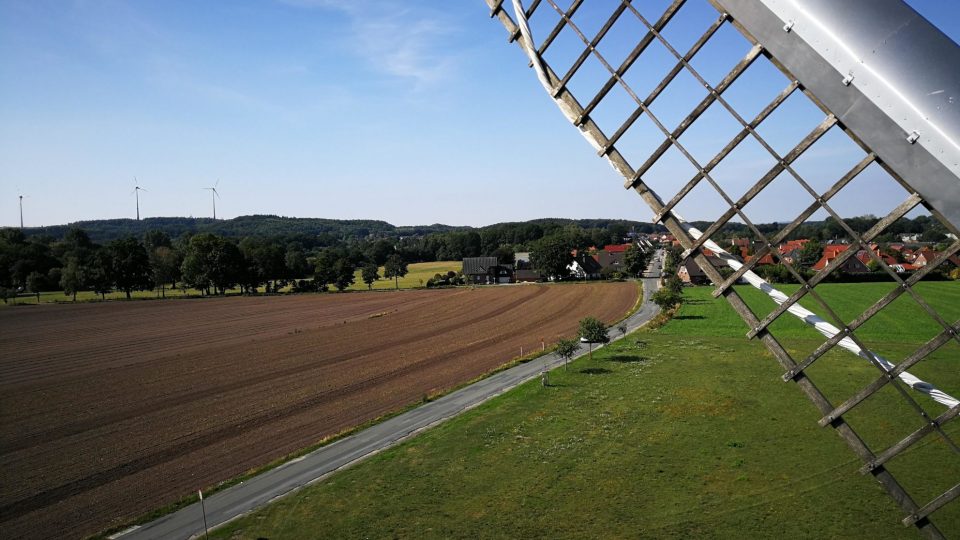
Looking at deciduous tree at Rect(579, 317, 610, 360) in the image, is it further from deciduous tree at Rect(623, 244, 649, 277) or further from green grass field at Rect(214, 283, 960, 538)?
deciduous tree at Rect(623, 244, 649, 277)

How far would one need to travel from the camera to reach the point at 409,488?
64.3 feet

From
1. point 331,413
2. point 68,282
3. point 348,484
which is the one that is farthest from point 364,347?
point 68,282

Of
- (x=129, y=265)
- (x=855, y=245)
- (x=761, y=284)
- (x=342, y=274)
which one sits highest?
(x=129, y=265)

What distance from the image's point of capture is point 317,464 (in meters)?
22.8

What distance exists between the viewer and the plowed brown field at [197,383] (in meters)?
22.4

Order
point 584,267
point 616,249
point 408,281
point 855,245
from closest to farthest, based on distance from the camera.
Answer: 1. point 855,245
2. point 584,267
3. point 408,281
4. point 616,249

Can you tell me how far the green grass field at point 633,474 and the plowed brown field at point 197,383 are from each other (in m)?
6.58

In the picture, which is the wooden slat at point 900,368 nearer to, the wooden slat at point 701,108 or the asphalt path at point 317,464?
the wooden slat at point 701,108

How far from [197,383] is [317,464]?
20800 mm

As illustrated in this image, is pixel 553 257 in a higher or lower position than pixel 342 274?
higher

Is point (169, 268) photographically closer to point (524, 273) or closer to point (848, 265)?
point (524, 273)

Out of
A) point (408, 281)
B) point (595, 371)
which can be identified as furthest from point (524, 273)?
point (595, 371)

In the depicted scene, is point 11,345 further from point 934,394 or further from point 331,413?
point 934,394

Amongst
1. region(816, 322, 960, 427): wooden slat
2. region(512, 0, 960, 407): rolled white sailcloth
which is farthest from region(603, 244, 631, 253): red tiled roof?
region(816, 322, 960, 427): wooden slat
